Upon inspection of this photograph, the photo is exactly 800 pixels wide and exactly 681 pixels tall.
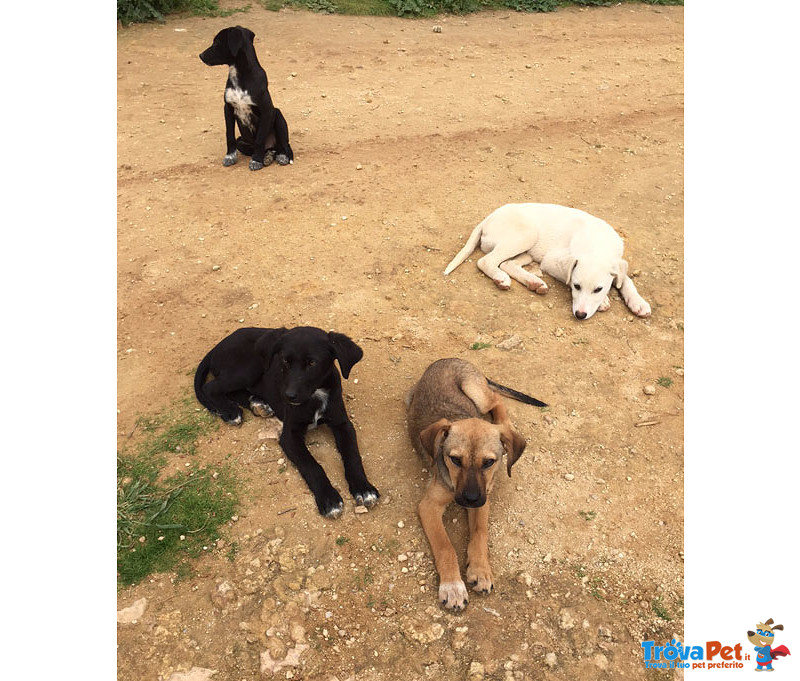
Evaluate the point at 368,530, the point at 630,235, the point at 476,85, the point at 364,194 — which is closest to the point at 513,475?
the point at 368,530

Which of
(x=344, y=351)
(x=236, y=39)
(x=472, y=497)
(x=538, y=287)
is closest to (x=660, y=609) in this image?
(x=472, y=497)

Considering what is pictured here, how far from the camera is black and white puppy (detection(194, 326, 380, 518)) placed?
13.5 ft

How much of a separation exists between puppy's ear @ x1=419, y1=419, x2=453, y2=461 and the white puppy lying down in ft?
8.15

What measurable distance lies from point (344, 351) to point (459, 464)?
3.65 feet

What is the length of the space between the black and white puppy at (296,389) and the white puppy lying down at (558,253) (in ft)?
7.80

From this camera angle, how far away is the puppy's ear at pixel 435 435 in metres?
3.85

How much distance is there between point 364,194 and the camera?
756cm

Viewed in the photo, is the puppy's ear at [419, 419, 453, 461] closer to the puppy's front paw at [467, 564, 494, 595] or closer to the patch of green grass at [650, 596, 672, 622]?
the puppy's front paw at [467, 564, 494, 595]

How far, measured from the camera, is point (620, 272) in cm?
600

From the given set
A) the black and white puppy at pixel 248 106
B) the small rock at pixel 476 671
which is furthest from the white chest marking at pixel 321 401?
the black and white puppy at pixel 248 106

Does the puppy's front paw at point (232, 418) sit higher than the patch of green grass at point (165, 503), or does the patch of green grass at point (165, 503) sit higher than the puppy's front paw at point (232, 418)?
the puppy's front paw at point (232, 418)

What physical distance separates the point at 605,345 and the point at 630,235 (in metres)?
2.03

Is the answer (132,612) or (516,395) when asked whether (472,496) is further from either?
(132,612)

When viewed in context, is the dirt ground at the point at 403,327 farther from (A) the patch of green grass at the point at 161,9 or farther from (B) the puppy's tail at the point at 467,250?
(A) the patch of green grass at the point at 161,9
